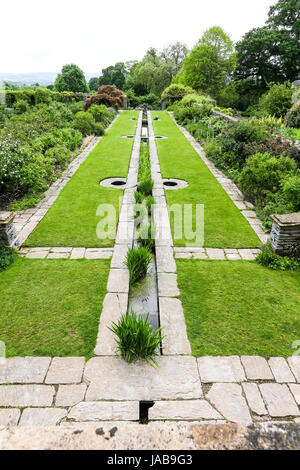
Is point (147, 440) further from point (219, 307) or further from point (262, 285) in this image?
point (262, 285)

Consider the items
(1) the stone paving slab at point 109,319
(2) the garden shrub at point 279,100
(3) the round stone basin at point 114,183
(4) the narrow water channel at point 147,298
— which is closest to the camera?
(1) the stone paving slab at point 109,319

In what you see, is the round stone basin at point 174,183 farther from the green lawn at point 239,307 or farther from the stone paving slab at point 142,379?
the stone paving slab at point 142,379

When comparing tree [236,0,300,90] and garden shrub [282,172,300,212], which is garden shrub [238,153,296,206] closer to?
garden shrub [282,172,300,212]

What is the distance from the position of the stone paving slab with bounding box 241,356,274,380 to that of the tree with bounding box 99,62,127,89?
57.8 meters

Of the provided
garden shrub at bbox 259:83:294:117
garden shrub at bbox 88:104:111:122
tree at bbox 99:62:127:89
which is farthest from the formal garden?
tree at bbox 99:62:127:89

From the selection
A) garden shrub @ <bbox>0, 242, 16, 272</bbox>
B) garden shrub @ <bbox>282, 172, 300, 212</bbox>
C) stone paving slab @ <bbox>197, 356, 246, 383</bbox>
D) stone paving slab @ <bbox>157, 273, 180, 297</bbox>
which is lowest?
stone paving slab @ <bbox>197, 356, 246, 383</bbox>

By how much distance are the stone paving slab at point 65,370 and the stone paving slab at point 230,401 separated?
141cm

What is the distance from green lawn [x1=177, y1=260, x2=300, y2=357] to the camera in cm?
330

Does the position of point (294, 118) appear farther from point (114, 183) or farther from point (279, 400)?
point (279, 400)

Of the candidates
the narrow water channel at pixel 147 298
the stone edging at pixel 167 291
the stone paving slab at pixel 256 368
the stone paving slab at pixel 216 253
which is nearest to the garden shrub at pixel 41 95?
the stone edging at pixel 167 291

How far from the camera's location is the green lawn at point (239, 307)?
330 centimetres

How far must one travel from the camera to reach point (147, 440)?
6.13ft

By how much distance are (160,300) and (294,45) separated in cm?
3875
